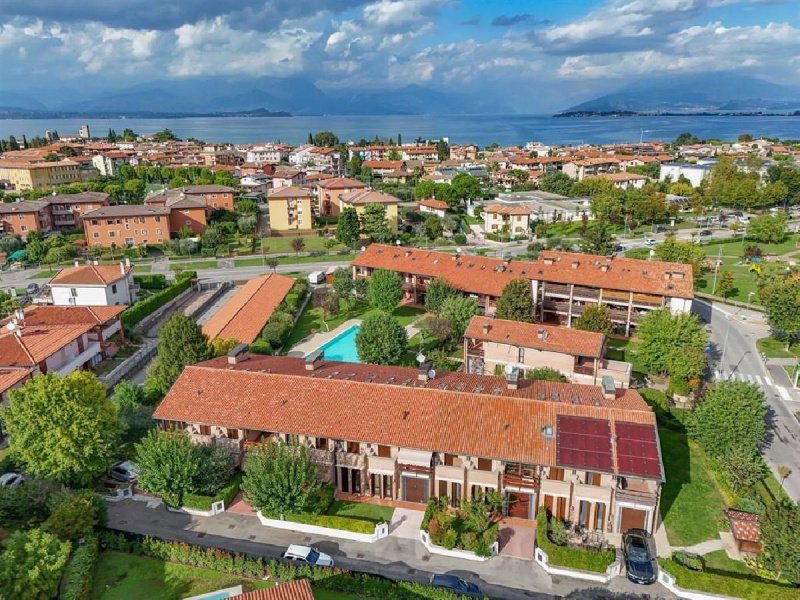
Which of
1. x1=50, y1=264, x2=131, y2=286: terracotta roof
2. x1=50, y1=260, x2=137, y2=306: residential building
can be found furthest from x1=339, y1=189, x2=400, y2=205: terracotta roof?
x1=50, y1=260, x2=137, y2=306: residential building

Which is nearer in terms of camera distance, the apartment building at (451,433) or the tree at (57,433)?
the apartment building at (451,433)

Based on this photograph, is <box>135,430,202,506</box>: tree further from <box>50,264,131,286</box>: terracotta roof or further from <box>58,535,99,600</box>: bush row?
<box>50,264,131,286</box>: terracotta roof

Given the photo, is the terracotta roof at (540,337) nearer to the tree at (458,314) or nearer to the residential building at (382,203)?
the tree at (458,314)

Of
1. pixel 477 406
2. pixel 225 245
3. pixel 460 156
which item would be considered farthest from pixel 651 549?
pixel 460 156

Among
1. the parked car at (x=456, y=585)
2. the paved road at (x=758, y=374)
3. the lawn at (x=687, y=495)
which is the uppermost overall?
the parked car at (x=456, y=585)

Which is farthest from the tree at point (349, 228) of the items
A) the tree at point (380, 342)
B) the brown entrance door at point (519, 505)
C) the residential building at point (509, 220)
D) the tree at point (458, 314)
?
the brown entrance door at point (519, 505)

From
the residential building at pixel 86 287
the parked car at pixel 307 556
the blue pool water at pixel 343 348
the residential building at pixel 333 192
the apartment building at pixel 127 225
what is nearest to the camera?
the parked car at pixel 307 556
